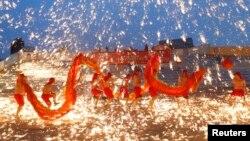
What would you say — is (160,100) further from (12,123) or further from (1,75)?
(1,75)

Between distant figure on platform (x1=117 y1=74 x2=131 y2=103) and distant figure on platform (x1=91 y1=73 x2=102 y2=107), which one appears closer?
distant figure on platform (x1=91 y1=73 x2=102 y2=107)

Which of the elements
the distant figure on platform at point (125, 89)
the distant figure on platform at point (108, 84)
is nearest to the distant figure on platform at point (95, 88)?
the distant figure on platform at point (108, 84)

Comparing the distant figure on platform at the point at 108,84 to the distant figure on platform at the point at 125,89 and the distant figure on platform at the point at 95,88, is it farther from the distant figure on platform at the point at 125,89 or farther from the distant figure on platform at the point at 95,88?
the distant figure on platform at the point at 125,89

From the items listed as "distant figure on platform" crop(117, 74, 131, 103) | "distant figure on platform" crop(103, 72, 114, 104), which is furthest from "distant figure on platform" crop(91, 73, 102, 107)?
"distant figure on platform" crop(117, 74, 131, 103)

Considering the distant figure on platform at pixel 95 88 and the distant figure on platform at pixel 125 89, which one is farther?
the distant figure on platform at pixel 125 89

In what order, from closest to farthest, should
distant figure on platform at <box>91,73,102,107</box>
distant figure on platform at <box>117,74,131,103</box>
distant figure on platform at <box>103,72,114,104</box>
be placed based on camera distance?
distant figure on platform at <box>91,73,102,107</box> < distant figure on platform at <box>103,72,114,104</box> < distant figure on platform at <box>117,74,131,103</box>

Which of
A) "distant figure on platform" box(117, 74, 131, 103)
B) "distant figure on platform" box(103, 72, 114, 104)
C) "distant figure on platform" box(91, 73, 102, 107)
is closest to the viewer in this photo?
"distant figure on platform" box(91, 73, 102, 107)

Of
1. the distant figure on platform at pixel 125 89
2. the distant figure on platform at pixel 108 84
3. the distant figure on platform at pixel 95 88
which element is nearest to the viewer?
the distant figure on platform at pixel 95 88

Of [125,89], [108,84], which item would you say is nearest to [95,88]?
[108,84]

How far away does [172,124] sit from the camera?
40.8ft

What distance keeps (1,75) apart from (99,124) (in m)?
19.9

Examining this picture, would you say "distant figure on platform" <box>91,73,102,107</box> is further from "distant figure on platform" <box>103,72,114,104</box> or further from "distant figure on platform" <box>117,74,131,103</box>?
"distant figure on platform" <box>117,74,131,103</box>

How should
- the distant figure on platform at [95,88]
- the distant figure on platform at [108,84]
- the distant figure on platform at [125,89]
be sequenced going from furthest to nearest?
the distant figure on platform at [125,89] → the distant figure on platform at [108,84] → the distant figure on platform at [95,88]

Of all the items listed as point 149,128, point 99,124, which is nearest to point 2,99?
point 99,124
